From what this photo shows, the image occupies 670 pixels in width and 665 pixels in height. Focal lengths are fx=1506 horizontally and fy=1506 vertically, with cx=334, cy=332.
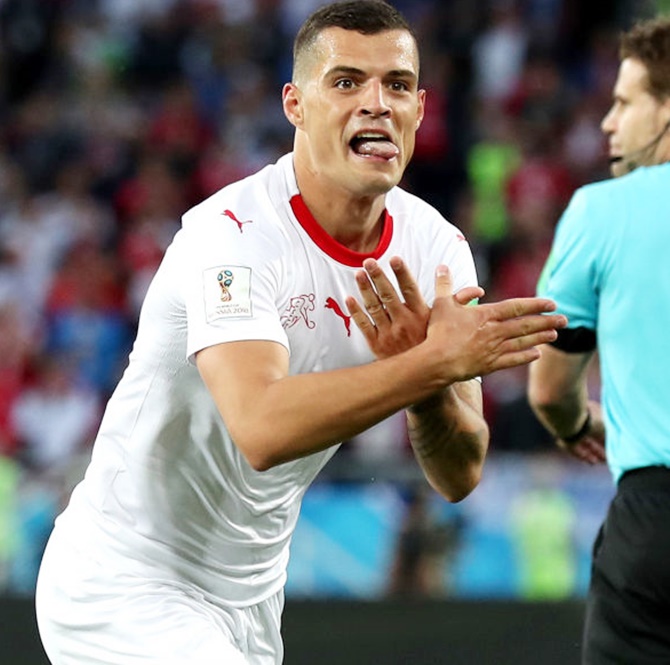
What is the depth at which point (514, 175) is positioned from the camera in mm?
11203

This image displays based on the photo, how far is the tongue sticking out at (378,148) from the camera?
3637 millimetres

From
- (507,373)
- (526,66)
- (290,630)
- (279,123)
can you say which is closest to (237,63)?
(279,123)

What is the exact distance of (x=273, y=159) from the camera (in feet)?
37.4

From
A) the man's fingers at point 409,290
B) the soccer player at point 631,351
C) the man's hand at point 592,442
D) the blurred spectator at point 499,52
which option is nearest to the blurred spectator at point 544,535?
the man's hand at point 592,442

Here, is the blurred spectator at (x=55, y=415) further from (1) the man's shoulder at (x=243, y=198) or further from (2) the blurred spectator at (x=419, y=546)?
(1) the man's shoulder at (x=243, y=198)

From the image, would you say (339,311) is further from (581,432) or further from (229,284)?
(581,432)

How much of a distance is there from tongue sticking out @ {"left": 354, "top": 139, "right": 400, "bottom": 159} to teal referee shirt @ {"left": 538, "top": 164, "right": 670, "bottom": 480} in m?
0.54

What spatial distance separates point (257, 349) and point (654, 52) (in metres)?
1.46

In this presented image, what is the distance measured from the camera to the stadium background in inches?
297

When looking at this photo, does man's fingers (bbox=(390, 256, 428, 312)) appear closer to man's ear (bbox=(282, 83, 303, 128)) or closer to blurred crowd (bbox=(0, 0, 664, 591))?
man's ear (bbox=(282, 83, 303, 128))

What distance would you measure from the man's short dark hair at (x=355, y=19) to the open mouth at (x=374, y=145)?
0.87 feet

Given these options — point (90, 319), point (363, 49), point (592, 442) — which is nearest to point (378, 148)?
point (363, 49)

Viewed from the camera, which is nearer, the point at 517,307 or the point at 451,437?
the point at 517,307

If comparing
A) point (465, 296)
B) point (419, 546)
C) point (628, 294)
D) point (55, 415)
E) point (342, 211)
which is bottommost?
point (419, 546)
